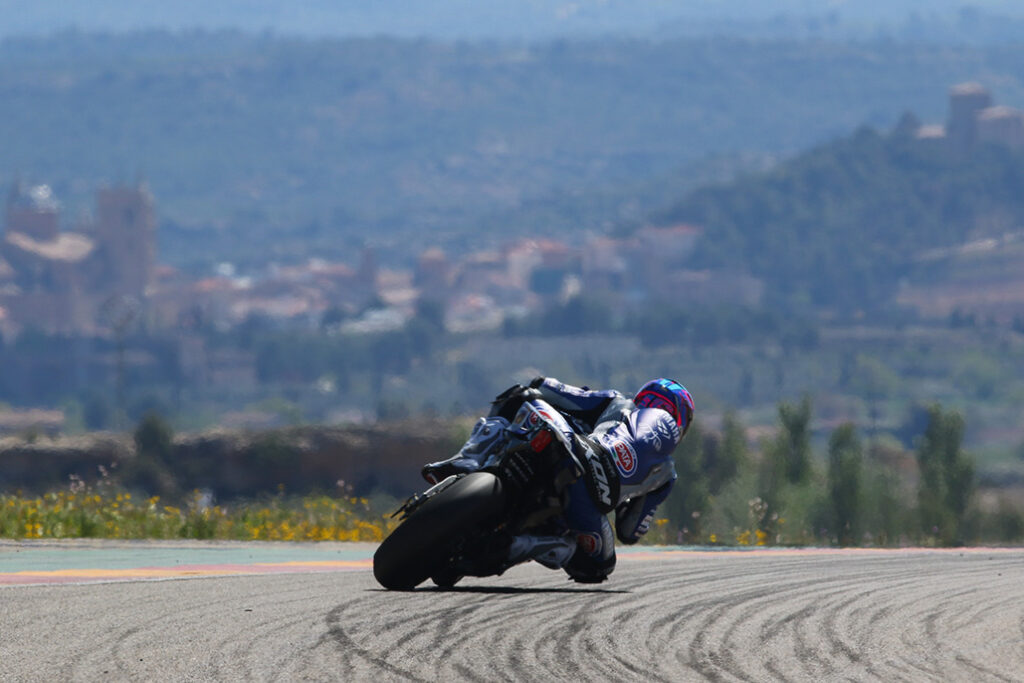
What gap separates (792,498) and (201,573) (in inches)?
1011

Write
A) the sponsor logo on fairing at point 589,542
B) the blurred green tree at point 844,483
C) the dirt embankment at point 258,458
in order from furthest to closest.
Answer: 1. the blurred green tree at point 844,483
2. the dirt embankment at point 258,458
3. the sponsor logo on fairing at point 589,542

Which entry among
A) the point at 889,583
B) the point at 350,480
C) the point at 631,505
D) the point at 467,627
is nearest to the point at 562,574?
the point at 631,505

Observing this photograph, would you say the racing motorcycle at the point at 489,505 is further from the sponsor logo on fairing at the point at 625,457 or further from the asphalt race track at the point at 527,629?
the sponsor logo on fairing at the point at 625,457

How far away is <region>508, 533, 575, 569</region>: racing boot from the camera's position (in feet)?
40.3

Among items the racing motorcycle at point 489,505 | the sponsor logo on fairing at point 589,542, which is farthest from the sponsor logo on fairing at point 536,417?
the sponsor logo on fairing at point 589,542

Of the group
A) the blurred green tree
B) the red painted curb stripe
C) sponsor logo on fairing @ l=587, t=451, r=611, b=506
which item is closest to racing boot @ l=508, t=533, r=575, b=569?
sponsor logo on fairing @ l=587, t=451, r=611, b=506

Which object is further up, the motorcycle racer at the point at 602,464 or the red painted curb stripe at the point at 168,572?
the motorcycle racer at the point at 602,464

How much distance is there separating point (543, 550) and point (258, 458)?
116ft

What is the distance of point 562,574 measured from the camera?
13719 mm

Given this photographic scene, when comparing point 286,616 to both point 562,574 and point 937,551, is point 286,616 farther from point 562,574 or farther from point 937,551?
point 937,551

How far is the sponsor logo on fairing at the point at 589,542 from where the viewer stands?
41.6ft

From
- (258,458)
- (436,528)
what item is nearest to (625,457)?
(436,528)

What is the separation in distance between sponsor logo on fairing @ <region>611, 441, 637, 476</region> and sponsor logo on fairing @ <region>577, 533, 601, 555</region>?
0.53m

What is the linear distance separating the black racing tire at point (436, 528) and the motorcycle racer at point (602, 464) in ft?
1.09
